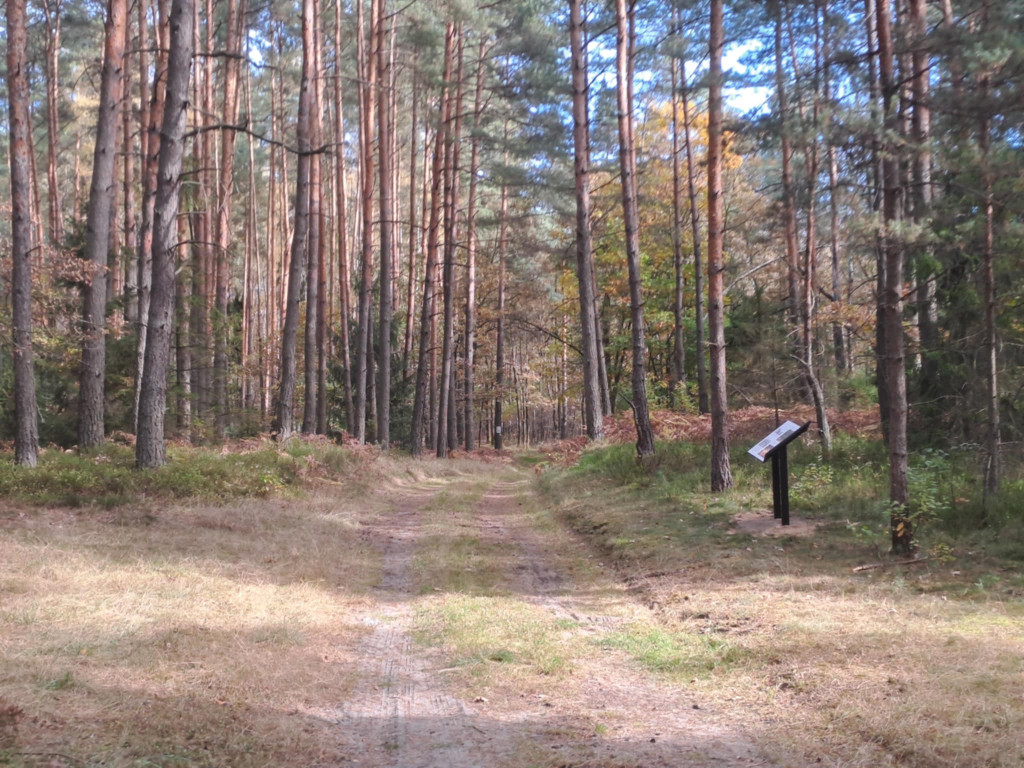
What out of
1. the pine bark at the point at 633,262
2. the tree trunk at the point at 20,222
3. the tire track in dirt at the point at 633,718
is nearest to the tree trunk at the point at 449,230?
the pine bark at the point at 633,262

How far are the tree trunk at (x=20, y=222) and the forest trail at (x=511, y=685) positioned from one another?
20.9 ft

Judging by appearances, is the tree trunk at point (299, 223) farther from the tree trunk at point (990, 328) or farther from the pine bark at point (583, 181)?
the tree trunk at point (990, 328)

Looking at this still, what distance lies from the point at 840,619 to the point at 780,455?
3.89 m

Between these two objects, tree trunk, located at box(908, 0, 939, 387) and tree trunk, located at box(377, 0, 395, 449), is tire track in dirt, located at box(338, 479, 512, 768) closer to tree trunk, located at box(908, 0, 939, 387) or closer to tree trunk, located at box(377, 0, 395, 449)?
tree trunk, located at box(908, 0, 939, 387)

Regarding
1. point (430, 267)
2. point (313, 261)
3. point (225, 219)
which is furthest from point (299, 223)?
point (430, 267)

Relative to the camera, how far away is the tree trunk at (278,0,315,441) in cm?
1700

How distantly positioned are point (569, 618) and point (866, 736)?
3252 millimetres

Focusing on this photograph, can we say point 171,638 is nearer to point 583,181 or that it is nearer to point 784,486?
point 784,486

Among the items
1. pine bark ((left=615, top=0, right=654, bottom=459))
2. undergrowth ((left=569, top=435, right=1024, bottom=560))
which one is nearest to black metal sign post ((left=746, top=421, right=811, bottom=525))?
undergrowth ((left=569, top=435, right=1024, bottom=560))

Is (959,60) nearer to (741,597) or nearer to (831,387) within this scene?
(741,597)

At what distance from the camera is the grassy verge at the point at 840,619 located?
435 centimetres

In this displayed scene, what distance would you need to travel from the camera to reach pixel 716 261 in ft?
39.8

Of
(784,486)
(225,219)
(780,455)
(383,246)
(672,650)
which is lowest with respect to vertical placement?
(672,650)

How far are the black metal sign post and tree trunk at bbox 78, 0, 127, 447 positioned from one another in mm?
11432
